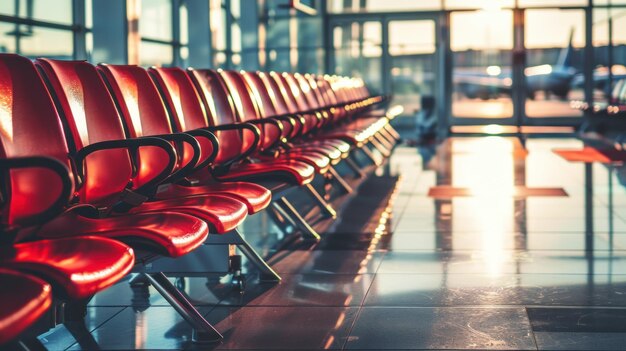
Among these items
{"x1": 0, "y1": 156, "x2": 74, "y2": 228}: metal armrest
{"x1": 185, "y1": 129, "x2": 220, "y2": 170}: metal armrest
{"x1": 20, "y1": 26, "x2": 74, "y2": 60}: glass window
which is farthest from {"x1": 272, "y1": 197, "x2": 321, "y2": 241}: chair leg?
{"x1": 0, "y1": 156, "x2": 74, "y2": 228}: metal armrest

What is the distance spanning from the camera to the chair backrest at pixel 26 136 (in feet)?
8.33

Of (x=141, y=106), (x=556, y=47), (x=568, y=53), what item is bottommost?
(x=141, y=106)

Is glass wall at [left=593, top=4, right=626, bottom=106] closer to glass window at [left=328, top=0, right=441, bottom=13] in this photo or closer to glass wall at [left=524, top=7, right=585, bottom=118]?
glass wall at [left=524, top=7, right=585, bottom=118]

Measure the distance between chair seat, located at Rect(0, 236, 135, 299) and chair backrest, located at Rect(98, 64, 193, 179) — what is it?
1.11m

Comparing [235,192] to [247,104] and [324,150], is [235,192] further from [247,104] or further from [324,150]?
[324,150]

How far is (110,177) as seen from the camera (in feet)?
10.7

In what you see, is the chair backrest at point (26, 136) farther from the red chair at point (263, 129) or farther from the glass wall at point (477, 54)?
the glass wall at point (477, 54)

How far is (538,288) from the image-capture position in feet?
13.0

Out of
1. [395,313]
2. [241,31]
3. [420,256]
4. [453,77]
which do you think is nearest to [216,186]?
[395,313]

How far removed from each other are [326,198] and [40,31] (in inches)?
97.6

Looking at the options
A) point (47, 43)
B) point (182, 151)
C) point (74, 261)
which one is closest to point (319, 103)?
point (47, 43)

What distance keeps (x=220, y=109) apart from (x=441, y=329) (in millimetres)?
2164

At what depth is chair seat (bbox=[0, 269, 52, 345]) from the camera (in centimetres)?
178

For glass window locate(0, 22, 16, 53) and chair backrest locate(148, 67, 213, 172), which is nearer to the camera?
chair backrest locate(148, 67, 213, 172)
